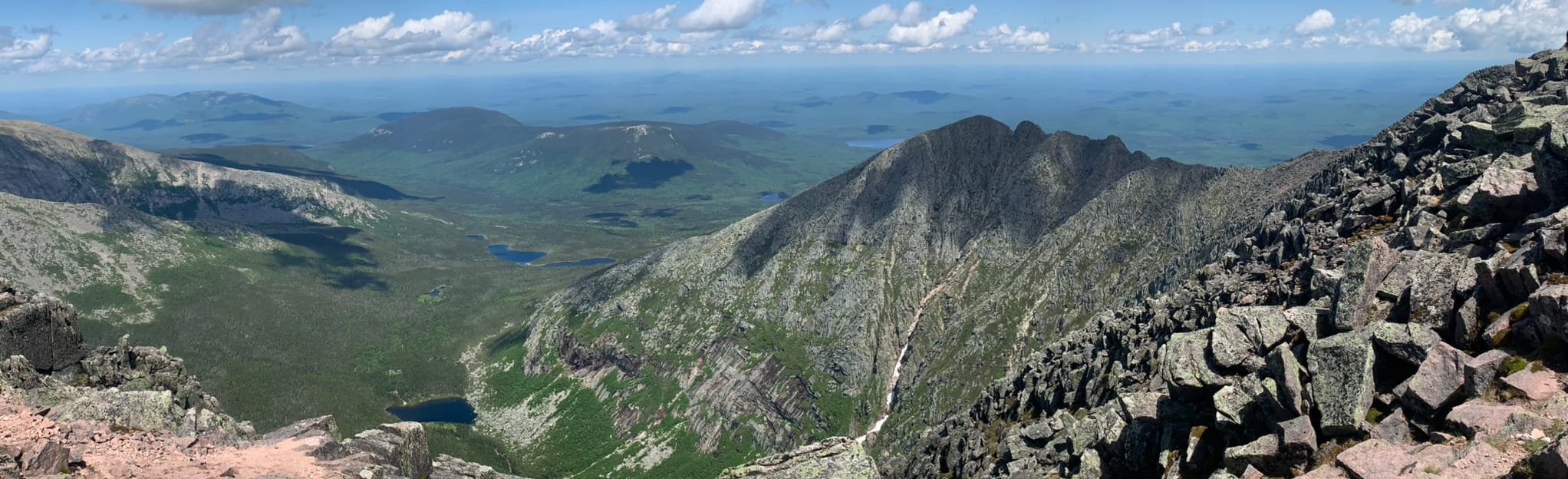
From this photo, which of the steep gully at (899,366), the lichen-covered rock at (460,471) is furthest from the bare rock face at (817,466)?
the steep gully at (899,366)

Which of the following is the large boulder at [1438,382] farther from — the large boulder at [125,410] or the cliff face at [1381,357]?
the large boulder at [125,410]

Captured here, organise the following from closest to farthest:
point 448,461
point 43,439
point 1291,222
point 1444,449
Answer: point 1444,449
point 43,439
point 448,461
point 1291,222

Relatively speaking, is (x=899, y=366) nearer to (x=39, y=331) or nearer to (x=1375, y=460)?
(x=39, y=331)

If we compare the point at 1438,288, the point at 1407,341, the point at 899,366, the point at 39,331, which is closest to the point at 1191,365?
the point at 1407,341

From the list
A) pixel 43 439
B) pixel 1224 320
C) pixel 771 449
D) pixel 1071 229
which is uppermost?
pixel 1224 320

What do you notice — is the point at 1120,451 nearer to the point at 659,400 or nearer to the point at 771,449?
the point at 771,449

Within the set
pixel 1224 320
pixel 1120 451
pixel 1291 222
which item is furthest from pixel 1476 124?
pixel 1120 451
